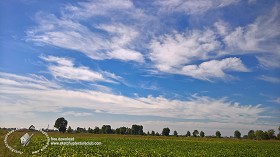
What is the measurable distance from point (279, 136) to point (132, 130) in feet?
285

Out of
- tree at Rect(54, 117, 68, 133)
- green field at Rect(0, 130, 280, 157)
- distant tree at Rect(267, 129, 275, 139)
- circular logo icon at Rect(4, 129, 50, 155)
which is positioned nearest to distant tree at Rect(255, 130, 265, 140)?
distant tree at Rect(267, 129, 275, 139)

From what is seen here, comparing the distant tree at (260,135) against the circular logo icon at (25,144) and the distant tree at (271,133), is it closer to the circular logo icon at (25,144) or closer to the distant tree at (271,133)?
the distant tree at (271,133)

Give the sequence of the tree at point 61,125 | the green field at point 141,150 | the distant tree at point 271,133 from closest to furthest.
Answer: the green field at point 141,150
the tree at point 61,125
the distant tree at point 271,133

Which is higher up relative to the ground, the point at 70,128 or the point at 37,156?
the point at 70,128

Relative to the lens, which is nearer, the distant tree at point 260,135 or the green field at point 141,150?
the green field at point 141,150

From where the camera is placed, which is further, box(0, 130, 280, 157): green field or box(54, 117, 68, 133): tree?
box(54, 117, 68, 133): tree

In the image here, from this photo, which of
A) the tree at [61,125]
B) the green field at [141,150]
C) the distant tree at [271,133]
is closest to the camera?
the green field at [141,150]

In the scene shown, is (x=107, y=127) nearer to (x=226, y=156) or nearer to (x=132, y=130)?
(x=132, y=130)

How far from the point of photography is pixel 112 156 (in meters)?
32.2

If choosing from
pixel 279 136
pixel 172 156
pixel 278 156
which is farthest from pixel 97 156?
pixel 279 136

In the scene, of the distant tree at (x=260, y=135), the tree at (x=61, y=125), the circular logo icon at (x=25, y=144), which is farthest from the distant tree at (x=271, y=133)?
the circular logo icon at (x=25, y=144)

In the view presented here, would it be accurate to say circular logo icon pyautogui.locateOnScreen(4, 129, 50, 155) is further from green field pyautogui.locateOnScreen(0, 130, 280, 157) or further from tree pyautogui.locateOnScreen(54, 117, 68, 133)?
tree pyautogui.locateOnScreen(54, 117, 68, 133)

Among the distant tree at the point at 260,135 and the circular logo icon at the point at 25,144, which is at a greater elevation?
the distant tree at the point at 260,135

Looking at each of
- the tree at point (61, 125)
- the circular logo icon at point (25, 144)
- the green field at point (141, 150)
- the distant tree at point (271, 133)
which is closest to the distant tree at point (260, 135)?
the distant tree at point (271, 133)
